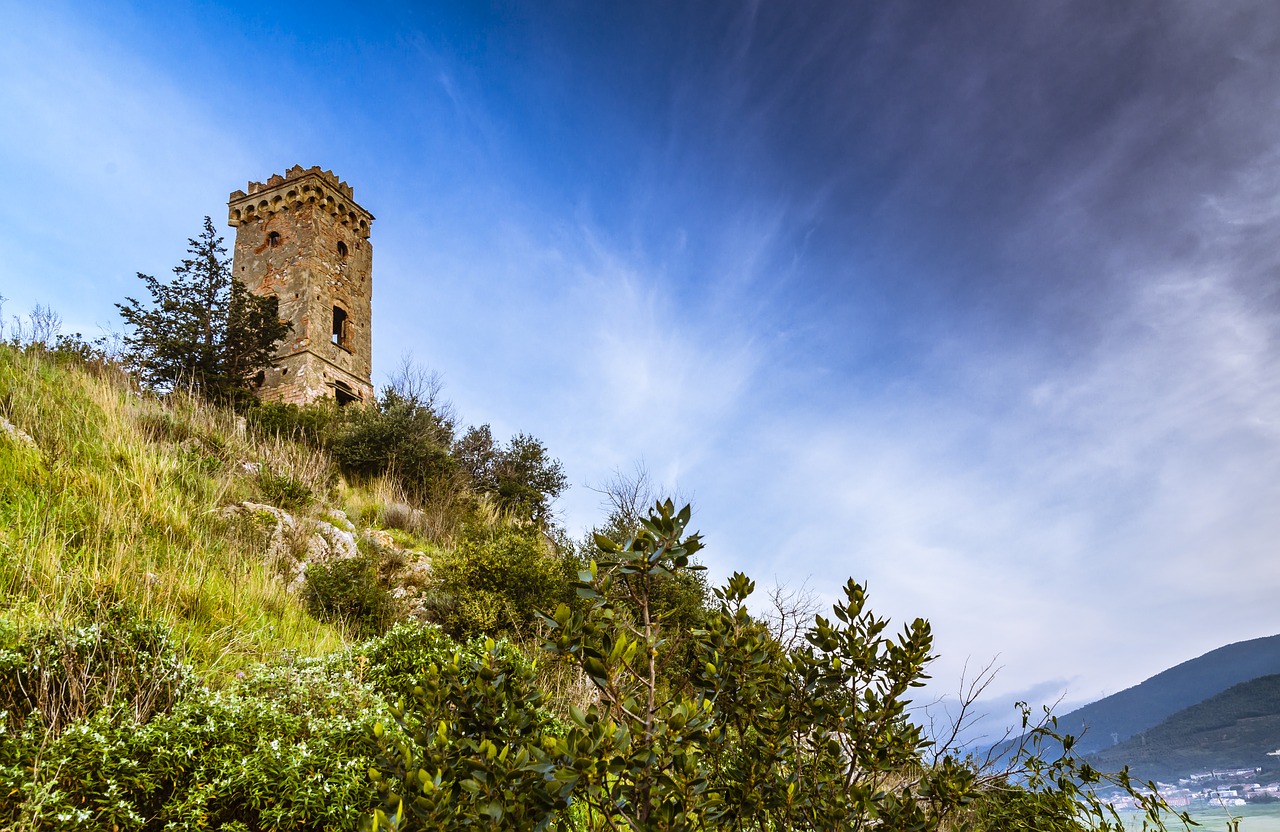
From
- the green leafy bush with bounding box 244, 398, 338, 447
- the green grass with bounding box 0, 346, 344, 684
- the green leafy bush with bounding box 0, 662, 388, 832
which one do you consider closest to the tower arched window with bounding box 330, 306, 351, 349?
the green leafy bush with bounding box 244, 398, 338, 447

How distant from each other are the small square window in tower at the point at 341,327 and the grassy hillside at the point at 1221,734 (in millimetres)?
21131

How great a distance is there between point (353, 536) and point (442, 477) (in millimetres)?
4619

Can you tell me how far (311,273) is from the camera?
1984cm

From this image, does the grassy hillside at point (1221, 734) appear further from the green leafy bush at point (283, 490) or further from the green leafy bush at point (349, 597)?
the green leafy bush at point (283, 490)

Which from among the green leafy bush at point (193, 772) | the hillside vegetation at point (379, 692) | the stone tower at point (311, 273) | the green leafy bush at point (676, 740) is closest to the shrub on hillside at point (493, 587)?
the hillside vegetation at point (379, 692)

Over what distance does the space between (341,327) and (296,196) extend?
174 inches

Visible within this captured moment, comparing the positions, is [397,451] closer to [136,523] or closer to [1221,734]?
[136,523]

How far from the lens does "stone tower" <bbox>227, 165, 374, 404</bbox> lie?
18.7 meters

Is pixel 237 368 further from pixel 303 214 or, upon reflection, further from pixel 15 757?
pixel 15 757

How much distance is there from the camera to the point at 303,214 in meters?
20.7

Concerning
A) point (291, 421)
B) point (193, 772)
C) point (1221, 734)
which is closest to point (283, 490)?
point (291, 421)

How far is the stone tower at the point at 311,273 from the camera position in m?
18.7

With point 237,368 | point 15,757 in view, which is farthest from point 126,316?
point 15,757

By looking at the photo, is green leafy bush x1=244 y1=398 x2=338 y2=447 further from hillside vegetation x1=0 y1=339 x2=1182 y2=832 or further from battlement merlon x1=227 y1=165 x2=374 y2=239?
battlement merlon x1=227 y1=165 x2=374 y2=239
